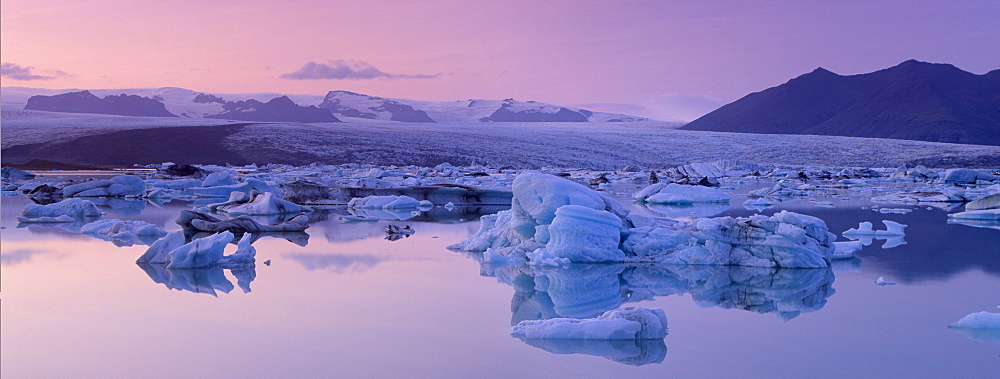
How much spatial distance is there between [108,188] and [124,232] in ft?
23.7

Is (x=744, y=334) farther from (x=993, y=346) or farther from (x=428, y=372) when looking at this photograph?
(x=428, y=372)

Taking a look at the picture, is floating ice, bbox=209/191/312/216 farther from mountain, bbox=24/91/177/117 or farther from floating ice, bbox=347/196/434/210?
mountain, bbox=24/91/177/117

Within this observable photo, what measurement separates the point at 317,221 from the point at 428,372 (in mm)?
6783

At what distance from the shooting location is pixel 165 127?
123 feet

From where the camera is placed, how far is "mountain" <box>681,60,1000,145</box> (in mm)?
55906

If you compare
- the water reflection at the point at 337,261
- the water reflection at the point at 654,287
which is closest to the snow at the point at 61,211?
the water reflection at the point at 337,261

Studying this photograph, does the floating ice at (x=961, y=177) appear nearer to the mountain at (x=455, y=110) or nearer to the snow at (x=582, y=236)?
the snow at (x=582, y=236)

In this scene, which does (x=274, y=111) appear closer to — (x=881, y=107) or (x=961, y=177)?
(x=881, y=107)

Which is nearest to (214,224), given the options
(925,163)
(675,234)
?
(675,234)

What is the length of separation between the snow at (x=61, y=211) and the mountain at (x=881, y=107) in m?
53.0

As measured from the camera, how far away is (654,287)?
16.9ft

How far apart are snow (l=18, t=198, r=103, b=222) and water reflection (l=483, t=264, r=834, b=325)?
607cm

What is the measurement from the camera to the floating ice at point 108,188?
1382 cm

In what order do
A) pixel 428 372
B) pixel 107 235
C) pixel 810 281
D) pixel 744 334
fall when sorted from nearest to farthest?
pixel 428 372 < pixel 744 334 < pixel 810 281 < pixel 107 235
